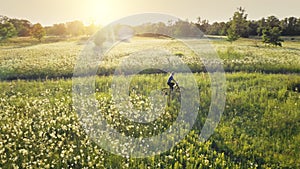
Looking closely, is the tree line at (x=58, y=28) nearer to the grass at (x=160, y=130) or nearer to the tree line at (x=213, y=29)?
the tree line at (x=213, y=29)

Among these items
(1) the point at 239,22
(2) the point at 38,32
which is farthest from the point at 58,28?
(1) the point at 239,22

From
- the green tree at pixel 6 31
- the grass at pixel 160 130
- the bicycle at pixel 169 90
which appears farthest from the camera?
the green tree at pixel 6 31

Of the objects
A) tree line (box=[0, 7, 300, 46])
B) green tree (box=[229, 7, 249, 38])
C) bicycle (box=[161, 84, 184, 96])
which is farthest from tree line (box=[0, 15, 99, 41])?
bicycle (box=[161, 84, 184, 96])

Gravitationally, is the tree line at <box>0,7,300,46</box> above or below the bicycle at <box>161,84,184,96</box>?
above

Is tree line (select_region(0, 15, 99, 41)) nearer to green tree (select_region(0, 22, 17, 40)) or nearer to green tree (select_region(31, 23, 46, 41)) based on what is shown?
green tree (select_region(31, 23, 46, 41))

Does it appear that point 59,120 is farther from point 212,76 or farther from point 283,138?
point 212,76

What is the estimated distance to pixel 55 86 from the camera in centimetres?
1417

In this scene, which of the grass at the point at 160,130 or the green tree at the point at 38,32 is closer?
the grass at the point at 160,130

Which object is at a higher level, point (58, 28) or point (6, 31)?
point (58, 28)

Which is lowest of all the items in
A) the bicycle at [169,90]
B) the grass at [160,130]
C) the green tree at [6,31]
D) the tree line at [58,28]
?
the grass at [160,130]

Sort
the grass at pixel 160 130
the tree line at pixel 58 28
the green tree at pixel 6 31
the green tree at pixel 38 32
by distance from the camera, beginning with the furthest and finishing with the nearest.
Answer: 1. the tree line at pixel 58 28
2. the green tree at pixel 38 32
3. the green tree at pixel 6 31
4. the grass at pixel 160 130

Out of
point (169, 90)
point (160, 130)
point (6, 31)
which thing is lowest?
point (160, 130)

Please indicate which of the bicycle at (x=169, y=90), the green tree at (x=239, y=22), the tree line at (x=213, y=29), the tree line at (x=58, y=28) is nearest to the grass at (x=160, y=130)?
the bicycle at (x=169, y=90)

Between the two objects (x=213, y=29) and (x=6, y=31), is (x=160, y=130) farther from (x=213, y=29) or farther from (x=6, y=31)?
(x=213, y=29)
